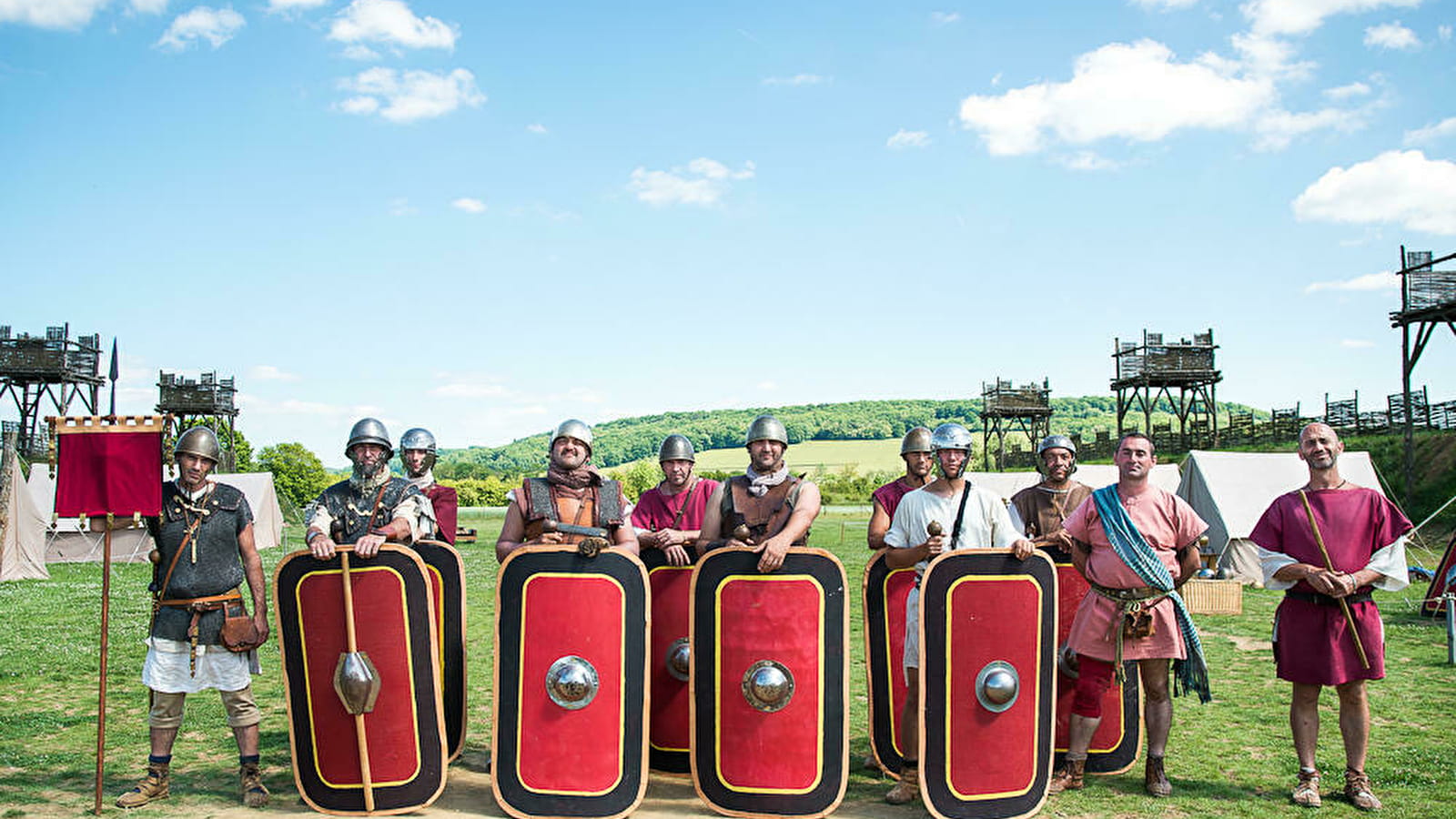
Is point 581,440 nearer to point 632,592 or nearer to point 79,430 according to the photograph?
point 632,592

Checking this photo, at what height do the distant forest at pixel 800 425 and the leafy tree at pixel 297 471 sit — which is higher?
the distant forest at pixel 800 425

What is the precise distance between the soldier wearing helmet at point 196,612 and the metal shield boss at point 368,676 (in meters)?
0.33

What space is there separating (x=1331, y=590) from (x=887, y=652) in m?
2.07

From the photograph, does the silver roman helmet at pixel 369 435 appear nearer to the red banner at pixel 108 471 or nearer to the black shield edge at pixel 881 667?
the red banner at pixel 108 471

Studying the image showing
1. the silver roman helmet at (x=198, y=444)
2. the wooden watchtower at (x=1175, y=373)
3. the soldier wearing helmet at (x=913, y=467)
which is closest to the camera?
the silver roman helmet at (x=198, y=444)

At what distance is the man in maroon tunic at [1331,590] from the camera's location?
15.0ft

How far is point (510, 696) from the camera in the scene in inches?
172

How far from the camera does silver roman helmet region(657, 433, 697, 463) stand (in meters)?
5.48

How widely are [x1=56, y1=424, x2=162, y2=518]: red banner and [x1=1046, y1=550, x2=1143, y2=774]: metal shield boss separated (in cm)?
439

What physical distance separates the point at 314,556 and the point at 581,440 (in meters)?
1.33

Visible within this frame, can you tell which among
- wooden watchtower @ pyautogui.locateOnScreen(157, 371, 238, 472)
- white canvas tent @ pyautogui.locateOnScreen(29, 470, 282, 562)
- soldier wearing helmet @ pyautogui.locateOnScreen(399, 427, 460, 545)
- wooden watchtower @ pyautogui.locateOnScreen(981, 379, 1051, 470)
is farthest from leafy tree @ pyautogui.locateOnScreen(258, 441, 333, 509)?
soldier wearing helmet @ pyautogui.locateOnScreen(399, 427, 460, 545)

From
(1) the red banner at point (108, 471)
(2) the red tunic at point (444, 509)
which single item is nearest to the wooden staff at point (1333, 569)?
(2) the red tunic at point (444, 509)

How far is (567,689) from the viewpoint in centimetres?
429

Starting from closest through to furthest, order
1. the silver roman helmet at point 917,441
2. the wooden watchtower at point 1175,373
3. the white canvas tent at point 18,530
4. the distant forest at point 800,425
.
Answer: the silver roman helmet at point 917,441 < the white canvas tent at point 18,530 < the wooden watchtower at point 1175,373 < the distant forest at point 800,425
